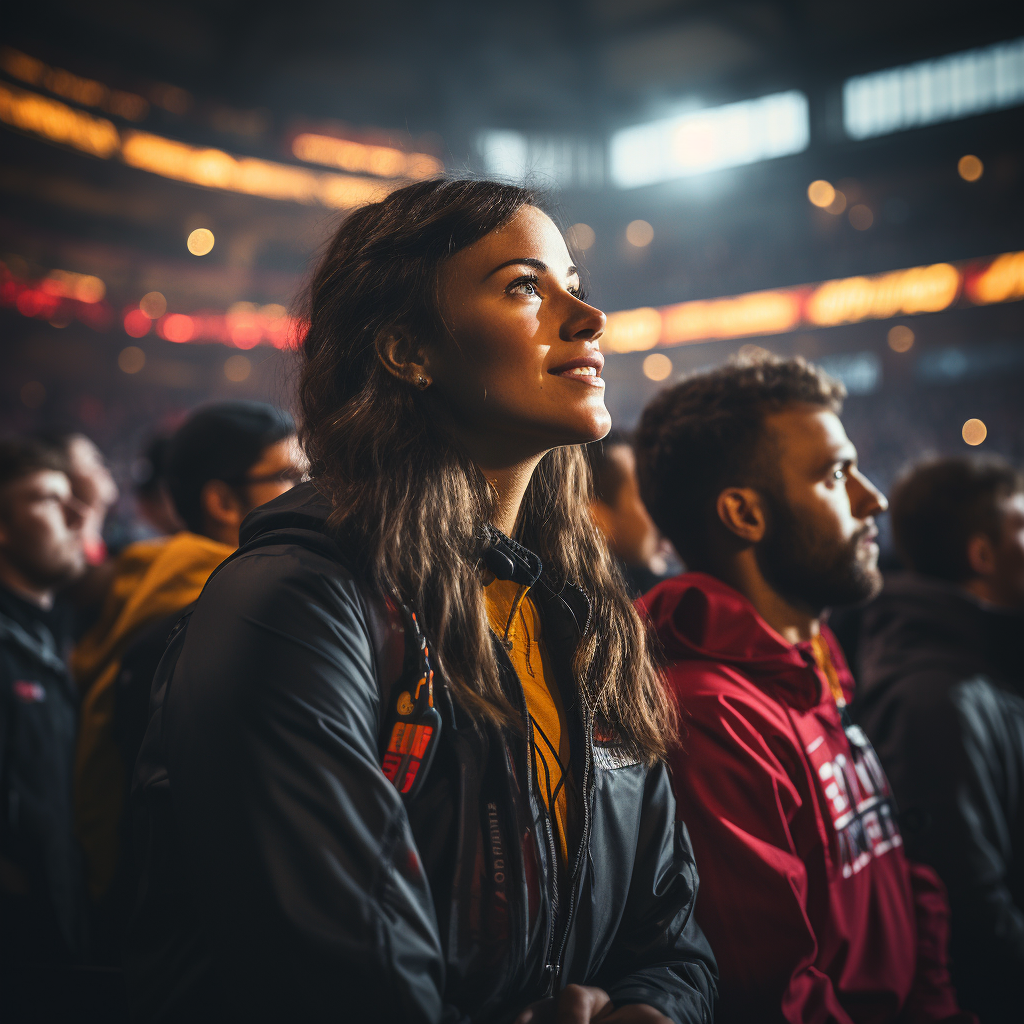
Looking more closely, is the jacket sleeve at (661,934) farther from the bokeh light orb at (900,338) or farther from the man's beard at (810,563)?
the bokeh light orb at (900,338)

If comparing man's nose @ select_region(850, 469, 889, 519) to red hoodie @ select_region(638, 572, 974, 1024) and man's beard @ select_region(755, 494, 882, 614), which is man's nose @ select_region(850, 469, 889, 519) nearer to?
man's beard @ select_region(755, 494, 882, 614)

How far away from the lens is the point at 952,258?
2120 cm

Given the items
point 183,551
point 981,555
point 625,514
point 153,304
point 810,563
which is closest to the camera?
point 810,563

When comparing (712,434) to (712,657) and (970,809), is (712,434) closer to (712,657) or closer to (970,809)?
(712,657)

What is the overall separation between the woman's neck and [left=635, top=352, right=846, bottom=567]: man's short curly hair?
698 millimetres

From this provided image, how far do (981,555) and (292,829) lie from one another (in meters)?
2.61

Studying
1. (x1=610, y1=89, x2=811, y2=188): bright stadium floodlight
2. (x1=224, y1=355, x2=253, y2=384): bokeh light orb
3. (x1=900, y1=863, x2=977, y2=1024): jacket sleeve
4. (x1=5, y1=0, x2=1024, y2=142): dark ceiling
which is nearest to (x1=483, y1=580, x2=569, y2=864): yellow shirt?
(x1=900, y1=863, x2=977, y2=1024): jacket sleeve

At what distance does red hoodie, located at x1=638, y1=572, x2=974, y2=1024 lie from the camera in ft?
4.61

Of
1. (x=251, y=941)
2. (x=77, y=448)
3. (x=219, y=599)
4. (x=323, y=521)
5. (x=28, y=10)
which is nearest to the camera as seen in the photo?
(x=251, y=941)

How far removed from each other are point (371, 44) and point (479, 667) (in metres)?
29.5

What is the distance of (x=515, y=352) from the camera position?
1.29 m

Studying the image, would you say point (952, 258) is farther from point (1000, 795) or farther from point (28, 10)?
point (28, 10)

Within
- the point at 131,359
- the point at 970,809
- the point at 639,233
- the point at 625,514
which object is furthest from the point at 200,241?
the point at 970,809

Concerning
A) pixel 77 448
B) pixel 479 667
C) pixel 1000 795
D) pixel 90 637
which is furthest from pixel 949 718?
pixel 77 448
